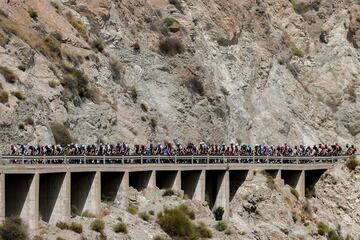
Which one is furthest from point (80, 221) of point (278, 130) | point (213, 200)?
point (278, 130)

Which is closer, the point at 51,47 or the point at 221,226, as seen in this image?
the point at 221,226

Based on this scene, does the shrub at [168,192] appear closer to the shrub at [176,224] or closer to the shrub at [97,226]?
the shrub at [176,224]

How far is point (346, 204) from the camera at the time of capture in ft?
259

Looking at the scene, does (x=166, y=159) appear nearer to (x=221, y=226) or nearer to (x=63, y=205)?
(x=221, y=226)

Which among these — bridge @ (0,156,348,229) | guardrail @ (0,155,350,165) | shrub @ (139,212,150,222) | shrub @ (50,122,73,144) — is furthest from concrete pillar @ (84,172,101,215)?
shrub @ (50,122,73,144)

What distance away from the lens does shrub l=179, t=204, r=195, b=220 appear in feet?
214

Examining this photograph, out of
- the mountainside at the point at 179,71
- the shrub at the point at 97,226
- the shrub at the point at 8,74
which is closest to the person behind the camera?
the shrub at the point at 97,226

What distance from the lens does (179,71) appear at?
8681 centimetres

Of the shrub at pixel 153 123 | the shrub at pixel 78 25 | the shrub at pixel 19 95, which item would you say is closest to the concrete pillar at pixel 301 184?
the shrub at pixel 153 123

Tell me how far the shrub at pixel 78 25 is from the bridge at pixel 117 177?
1651 cm

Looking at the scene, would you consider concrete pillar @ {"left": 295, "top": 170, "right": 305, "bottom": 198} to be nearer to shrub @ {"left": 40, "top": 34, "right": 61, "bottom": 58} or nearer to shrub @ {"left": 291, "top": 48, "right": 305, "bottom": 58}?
shrub @ {"left": 40, "top": 34, "right": 61, "bottom": 58}

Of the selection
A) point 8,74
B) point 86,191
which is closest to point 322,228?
point 86,191

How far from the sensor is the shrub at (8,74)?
64.9m

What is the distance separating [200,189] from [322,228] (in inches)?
434
